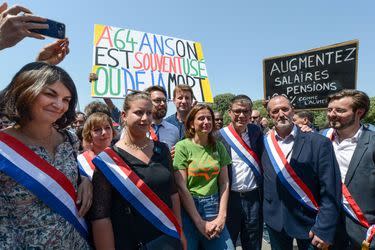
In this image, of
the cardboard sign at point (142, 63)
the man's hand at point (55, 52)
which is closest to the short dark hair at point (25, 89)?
the man's hand at point (55, 52)

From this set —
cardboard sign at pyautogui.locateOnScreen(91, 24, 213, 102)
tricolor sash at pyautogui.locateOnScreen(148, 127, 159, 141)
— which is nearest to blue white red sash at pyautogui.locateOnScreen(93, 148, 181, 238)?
Result: tricolor sash at pyautogui.locateOnScreen(148, 127, 159, 141)

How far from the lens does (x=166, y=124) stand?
3.69 metres

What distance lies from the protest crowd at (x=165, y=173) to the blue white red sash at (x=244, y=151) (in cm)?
1

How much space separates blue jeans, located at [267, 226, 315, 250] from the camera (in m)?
2.95

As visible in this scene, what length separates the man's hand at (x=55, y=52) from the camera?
6.59ft

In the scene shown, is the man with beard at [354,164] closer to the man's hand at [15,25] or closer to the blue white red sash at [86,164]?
the blue white red sash at [86,164]

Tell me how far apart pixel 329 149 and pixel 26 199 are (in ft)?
8.34

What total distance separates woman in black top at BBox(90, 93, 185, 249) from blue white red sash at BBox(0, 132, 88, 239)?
228 millimetres

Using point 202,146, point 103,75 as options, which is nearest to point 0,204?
point 202,146

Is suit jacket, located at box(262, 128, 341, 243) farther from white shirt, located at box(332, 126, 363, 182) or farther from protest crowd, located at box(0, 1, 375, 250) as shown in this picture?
white shirt, located at box(332, 126, 363, 182)

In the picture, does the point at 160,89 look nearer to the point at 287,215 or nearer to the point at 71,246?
the point at 287,215

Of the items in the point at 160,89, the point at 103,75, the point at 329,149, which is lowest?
the point at 329,149

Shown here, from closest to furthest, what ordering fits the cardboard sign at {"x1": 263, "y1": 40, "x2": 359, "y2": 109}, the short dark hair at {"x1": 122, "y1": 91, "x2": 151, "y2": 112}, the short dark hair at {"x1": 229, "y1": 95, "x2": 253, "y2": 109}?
the short dark hair at {"x1": 122, "y1": 91, "x2": 151, "y2": 112}, the short dark hair at {"x1": 229, "y1": 95, "x2": 253, "y2": 109}, the cardboard sign at {"x1": 263, "y1": 40, "x2": 359, "y2": 109}

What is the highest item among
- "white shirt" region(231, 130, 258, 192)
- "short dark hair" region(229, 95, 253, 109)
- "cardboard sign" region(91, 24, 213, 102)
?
"cardboard sign" region(91, 24, 213, 102)
